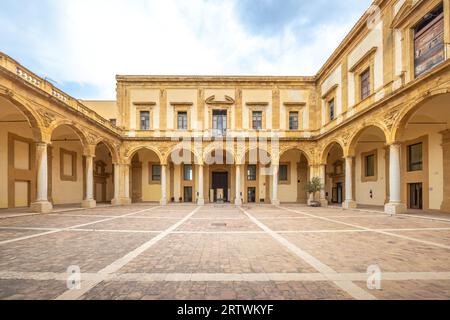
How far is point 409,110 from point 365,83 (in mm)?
5431

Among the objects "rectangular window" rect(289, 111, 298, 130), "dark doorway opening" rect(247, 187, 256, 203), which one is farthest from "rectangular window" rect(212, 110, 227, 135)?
"dark doorway opening" rect(247, 187, 256, 203)

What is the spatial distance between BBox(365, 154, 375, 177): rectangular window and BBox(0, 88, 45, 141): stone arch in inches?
951

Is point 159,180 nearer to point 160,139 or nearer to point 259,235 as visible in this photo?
point 160,139

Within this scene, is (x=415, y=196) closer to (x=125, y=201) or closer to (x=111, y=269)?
(x=111, y=269)

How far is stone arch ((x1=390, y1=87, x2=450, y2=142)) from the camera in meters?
10.2

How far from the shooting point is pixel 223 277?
3.92 m

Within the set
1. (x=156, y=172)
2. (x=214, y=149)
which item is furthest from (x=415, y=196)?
(x=156, y=172)

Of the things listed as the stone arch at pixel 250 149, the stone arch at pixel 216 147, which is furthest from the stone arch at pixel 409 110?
the stone arch at pixel 216 147

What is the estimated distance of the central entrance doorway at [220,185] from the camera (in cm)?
2586

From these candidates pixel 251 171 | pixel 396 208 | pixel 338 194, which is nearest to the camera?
pixel 396 208

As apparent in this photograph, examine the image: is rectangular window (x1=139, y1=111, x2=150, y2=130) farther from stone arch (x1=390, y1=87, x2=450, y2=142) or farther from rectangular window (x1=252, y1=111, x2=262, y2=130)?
stone arch (x1=390, y1=87, x2=450, y2=142)

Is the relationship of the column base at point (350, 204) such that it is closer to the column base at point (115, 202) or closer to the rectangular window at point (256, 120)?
the rectangular window at point (256, 120)

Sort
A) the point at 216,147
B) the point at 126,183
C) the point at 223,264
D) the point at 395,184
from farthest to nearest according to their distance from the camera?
the point at 126,183 → the point at 216,147 → the point at 395,184 → the point at 223,264
